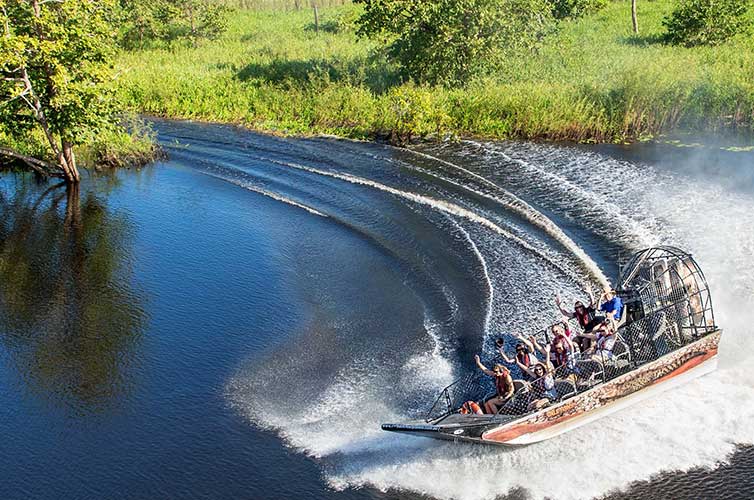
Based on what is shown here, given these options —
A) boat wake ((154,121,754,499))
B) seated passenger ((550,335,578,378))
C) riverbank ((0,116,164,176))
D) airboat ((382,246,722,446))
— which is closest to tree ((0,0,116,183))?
riverbank ((0,116,164,176))

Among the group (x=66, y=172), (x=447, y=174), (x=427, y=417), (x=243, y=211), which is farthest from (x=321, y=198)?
(x=427, y=417)

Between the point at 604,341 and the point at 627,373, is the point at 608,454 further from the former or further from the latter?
the point at 604,341

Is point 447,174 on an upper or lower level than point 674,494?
upper

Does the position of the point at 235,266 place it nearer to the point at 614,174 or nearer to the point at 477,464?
the point at 477,464

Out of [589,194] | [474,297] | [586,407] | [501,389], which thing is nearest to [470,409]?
[501,389]

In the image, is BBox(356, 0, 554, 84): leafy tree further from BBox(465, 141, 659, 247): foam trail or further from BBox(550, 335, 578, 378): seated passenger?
BBox(550, 335, 578, 378): seated passenger
